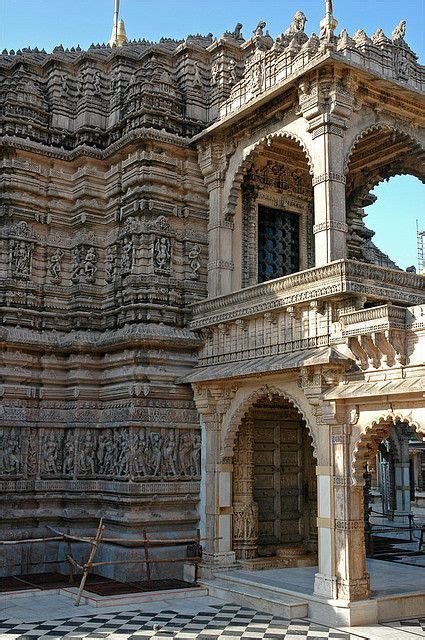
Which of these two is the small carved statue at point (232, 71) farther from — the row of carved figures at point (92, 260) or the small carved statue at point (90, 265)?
the small carved statue at point (90, 265)

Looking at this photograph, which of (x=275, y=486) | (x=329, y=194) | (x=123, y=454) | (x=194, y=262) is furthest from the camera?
(x=194, y=262)

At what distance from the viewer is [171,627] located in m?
10.6

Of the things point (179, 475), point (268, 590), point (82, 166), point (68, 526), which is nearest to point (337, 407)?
point (268, 590)

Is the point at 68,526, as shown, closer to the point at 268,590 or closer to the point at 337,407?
the point at 268,590

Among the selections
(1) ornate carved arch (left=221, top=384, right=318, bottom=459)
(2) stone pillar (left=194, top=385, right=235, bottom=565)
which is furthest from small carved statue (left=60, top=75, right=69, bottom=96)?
(1) ornate carved arch (left=221, top=384, right=318, bottom=459)

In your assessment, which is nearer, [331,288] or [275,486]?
[331,288]

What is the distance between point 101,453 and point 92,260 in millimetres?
4216

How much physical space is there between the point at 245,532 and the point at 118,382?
391 cm

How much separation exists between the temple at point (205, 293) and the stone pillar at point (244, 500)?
0.15 feet

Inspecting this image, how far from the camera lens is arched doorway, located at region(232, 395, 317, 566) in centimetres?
1422

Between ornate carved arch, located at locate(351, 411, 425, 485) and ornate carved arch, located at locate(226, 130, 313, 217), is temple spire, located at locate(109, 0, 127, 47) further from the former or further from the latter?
ornate carved arch, located at locate(351, 411, 425, 485)

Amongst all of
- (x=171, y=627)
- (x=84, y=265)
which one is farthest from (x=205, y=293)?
(x=171, y=627)

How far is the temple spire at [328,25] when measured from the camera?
12.3 metres

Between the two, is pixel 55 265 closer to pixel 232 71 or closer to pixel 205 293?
pixel 205 293
